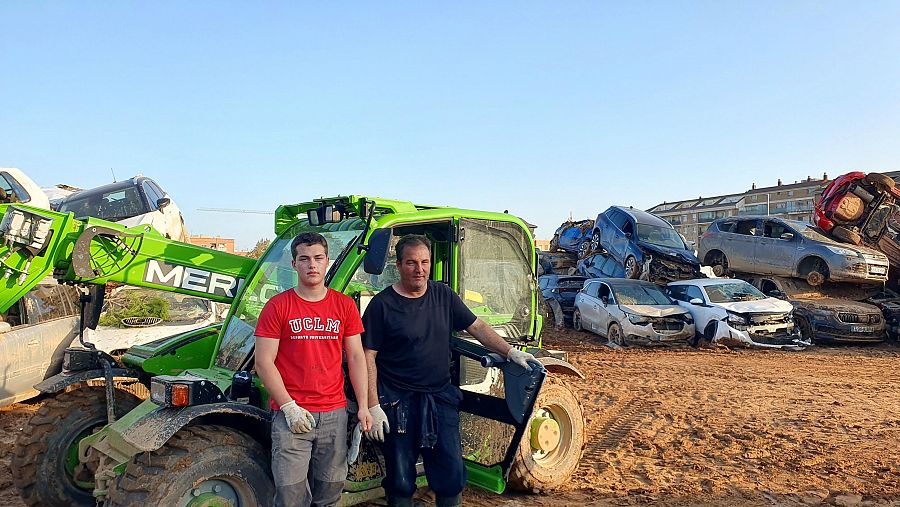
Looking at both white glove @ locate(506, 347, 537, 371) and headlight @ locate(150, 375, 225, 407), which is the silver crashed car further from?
headlight @ locate(150, 375, 225, 407)

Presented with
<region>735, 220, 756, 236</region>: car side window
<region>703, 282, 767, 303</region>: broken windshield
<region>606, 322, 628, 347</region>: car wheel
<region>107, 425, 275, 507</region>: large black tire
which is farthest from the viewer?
<region>735, 220, 756, 236</region>: car side window

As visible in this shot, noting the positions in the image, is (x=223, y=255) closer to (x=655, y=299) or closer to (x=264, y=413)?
(x=264, y=413)

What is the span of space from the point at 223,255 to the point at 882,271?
51.4 ft

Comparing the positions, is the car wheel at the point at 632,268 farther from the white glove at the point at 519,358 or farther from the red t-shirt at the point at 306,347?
the red t-shirt at the point at 306,347

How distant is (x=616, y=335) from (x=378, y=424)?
11225 millimetres

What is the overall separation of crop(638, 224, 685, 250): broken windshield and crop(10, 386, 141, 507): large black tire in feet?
48.0

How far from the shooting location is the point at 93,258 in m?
4.31

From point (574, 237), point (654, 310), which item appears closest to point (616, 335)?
point (654, 310)

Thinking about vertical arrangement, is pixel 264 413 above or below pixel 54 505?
above

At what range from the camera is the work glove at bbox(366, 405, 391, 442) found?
11.3ft

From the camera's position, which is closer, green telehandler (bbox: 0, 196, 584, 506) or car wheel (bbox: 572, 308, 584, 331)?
green telehandler (bbox: 0, 196, 584, 506)

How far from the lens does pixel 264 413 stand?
11.2 ft

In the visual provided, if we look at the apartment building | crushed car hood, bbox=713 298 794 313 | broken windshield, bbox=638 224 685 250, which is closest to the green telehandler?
crushed car hood, bbox=713 298 794 313

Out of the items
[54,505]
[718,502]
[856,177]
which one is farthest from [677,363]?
[54,505]
